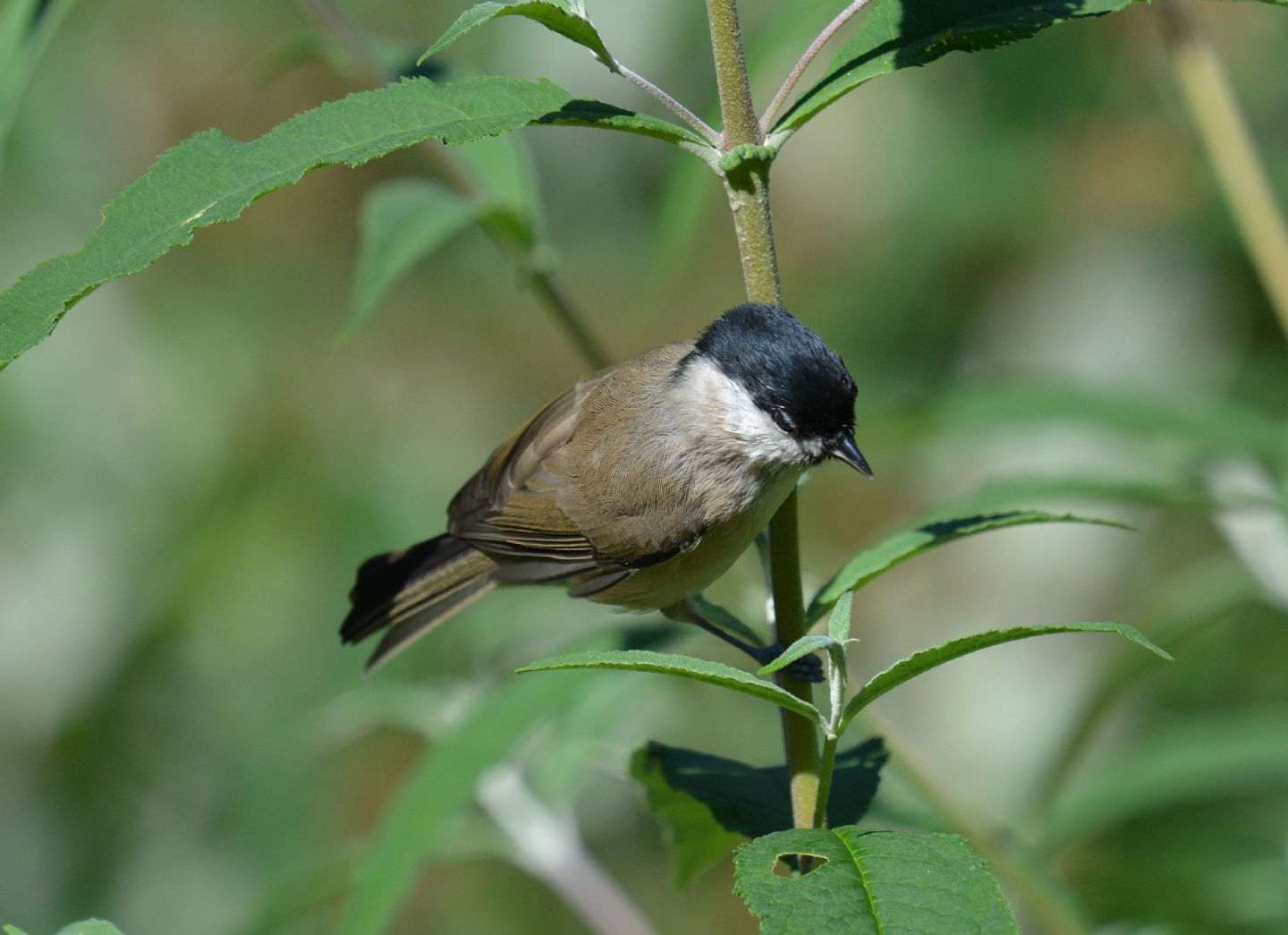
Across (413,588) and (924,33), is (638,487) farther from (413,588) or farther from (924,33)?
(924,33)

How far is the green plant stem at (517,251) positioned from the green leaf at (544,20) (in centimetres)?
95

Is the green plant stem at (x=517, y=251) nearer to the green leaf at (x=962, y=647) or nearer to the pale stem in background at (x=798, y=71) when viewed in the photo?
the pale stem in background at (x=798, y=71)

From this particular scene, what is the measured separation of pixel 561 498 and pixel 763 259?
131cm

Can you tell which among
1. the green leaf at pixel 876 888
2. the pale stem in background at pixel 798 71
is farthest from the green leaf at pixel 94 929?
the pale stem in background at pixel 798 71

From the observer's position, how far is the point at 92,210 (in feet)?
16.4

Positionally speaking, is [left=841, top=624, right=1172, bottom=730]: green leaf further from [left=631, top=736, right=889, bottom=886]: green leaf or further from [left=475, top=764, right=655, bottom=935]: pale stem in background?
[left=475, top=764, right=655, bottom=935]: pale stem in background

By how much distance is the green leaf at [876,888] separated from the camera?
1119 mm

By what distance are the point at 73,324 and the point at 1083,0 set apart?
462 cm

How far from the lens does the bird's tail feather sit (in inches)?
107

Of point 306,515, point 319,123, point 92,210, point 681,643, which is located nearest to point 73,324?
point 92,210

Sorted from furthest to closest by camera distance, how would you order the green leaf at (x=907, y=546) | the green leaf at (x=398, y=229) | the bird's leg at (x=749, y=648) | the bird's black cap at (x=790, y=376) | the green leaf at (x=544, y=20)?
the green leaf at (x=398, y=229) < the bird's black cap at (x=790, y=376) < the bird's leg at (x=749, y=648) < the green leaf at (x=907, y=546) < the green leaf at (x=544, y=20)

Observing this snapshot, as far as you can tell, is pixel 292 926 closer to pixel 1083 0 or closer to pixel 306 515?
pixel 306 515

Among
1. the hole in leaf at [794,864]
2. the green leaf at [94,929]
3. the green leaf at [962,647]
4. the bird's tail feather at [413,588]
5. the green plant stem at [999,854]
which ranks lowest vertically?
the green plant stem at [999,854]

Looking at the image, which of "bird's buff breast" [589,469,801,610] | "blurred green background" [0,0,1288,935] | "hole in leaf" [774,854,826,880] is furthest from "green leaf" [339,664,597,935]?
"blurred green background" [0,0,1288,935]
